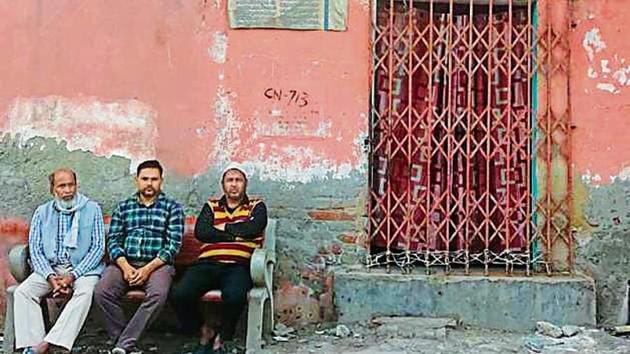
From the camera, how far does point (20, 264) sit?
19.1 feet

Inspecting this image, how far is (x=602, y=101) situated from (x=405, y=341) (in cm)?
233

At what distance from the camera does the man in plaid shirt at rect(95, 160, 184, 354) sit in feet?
18.4

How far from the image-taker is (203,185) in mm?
6547

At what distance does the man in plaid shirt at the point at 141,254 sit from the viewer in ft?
18.4

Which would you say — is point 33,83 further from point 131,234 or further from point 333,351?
point 333,351

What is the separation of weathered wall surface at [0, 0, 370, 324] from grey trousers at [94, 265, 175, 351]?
0.96 meters

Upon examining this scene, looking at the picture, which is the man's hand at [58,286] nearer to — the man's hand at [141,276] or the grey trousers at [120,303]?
the grey trousers at [120,303]

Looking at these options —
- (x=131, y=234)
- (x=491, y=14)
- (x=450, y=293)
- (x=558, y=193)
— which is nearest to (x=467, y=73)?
(x=491, y=14)

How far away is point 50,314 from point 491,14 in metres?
3.88

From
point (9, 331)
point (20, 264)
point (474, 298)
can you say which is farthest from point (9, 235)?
Result: point (474, 298)

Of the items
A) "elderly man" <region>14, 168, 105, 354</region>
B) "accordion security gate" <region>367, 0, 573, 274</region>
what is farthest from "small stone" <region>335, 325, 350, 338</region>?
"elderly man" <region>14, 168, 105, 354</region>

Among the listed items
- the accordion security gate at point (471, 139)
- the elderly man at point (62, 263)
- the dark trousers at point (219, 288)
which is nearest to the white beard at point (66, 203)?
the elderly man at point (62, 263)

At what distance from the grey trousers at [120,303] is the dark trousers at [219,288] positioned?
0.12 m

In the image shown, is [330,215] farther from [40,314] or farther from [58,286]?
[40,314]
